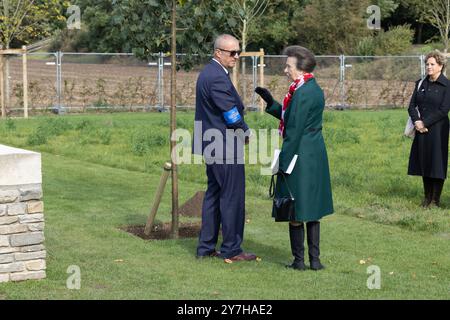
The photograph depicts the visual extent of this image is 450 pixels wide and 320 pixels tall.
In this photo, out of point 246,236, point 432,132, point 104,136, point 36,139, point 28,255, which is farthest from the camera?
point 104,136

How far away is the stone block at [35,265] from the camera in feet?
25.1

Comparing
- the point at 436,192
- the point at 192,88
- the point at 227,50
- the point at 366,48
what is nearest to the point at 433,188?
the point at 436,192

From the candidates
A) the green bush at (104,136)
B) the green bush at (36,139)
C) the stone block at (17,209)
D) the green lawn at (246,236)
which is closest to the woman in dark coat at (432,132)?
the green lawn at (246,236)

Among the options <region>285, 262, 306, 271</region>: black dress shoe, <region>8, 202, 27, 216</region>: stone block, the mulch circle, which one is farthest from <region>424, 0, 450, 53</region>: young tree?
<region>8, 202, 27, 216</region>: stone block

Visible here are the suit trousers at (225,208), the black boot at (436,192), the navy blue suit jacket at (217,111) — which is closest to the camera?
the navy blue suit jacket at (217,111)

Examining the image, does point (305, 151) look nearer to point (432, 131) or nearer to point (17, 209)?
point (17, 209)

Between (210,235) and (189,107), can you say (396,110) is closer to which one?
(189,107)

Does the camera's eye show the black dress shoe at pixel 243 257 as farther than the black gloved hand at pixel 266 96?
Yes

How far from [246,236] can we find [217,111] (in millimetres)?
1971

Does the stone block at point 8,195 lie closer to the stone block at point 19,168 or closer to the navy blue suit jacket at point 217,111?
the stone block at point 19,168

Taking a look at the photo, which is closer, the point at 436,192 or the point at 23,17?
the point at 436,192

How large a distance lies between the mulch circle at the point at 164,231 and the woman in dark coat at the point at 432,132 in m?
3.16

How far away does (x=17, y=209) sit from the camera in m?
7.50

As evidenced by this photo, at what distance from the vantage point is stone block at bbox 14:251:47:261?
7590mm
